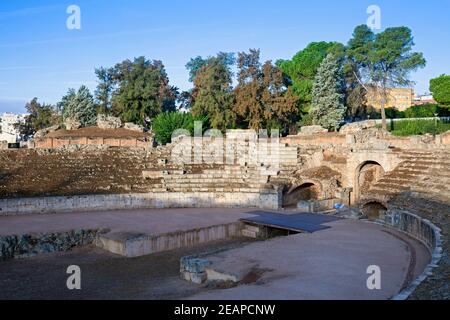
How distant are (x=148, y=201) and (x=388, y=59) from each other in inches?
995

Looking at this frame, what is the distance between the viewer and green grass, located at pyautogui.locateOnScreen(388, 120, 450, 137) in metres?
33.8

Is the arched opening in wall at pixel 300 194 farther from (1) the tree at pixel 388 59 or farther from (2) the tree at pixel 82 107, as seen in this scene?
(2) the tree at pixel 82 107

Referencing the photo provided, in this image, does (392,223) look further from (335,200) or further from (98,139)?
(98,139)

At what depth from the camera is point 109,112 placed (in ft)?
163

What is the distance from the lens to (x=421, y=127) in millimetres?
34844

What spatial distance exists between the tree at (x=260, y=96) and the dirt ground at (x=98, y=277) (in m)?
23.9

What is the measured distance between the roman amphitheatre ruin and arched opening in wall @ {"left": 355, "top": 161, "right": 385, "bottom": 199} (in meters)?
0.07

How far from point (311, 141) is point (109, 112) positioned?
25.3 meters

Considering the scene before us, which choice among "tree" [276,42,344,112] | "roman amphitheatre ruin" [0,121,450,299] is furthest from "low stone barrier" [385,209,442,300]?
"tree" [276,42,344,112]

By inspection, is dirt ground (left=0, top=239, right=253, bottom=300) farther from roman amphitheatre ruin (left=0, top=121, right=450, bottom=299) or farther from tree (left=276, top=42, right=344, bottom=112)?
tree (left=276, top=42, right=344, bottom=112)

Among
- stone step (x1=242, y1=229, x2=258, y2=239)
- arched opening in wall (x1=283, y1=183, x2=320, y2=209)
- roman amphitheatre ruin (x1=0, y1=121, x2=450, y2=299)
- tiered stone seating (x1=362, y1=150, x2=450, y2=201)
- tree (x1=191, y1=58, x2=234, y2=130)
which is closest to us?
roman amphitheatre ruin (x1=0, y1=121, x2=450, y2=299)

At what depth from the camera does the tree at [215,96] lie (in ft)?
135
